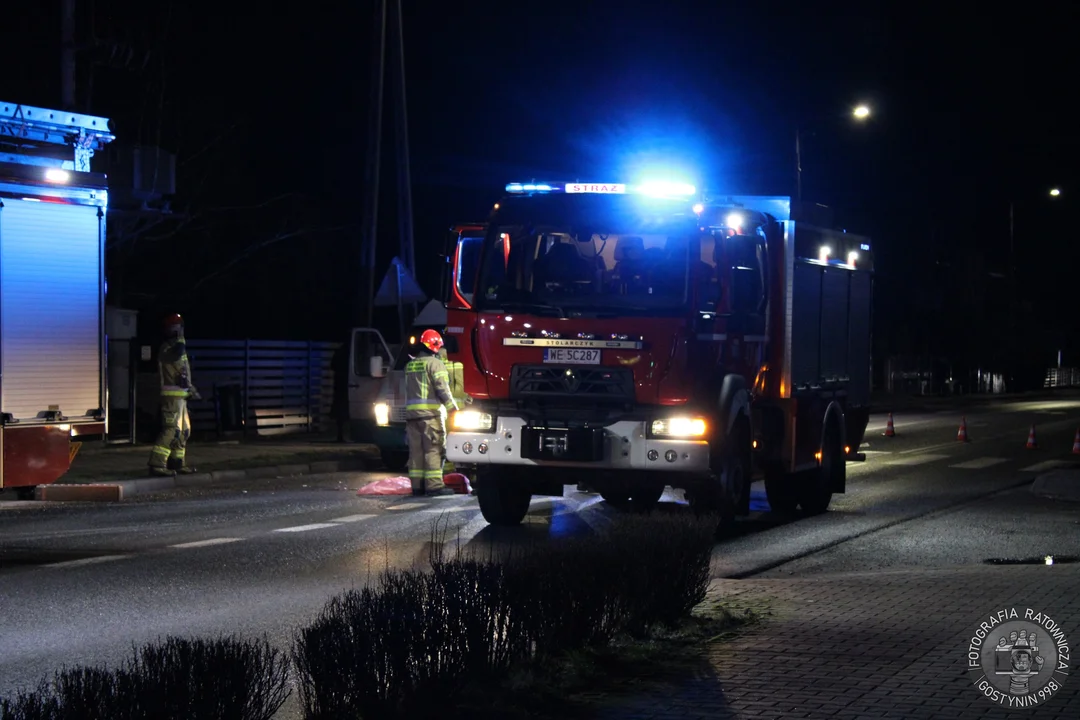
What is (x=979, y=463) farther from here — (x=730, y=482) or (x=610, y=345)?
(x=610, y=345)

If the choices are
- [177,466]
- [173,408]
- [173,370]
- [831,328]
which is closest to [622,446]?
[831,328]

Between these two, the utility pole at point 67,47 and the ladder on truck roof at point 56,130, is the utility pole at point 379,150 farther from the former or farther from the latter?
the ladder on truck roof at point 56,130

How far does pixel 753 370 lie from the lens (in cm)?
1394

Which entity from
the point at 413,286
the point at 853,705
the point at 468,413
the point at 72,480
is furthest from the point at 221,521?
the point at 413,286

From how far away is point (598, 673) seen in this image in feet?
22.9

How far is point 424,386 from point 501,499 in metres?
2.79

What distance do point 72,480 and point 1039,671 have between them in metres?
13.5

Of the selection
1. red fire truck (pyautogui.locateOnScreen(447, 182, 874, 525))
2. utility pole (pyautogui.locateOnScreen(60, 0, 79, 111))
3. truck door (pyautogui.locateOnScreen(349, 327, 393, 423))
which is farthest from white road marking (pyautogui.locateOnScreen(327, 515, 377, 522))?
utility pole (pyautogui.locateOnScreen(60, 0, 79, 111))

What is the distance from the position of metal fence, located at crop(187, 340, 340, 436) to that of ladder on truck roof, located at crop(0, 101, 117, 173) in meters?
12.2

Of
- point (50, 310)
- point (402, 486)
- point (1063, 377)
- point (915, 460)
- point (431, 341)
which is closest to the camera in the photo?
point (50, 310)

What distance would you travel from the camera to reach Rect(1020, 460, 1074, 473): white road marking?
22266 millimetres

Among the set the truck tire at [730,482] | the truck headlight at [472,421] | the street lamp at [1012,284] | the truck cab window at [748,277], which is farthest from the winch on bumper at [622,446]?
the street lamp at [1012,284]

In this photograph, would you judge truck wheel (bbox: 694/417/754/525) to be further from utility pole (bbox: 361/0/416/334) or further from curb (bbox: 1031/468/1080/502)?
utility pole (bbox: 361/0/416/334)
